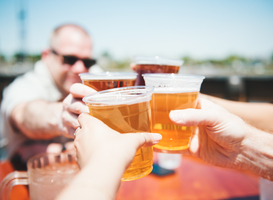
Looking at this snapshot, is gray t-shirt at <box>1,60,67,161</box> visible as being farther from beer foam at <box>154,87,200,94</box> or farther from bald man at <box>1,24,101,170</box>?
beer foam at <box>154,87,200,94</box>

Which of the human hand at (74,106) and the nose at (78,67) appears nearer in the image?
the human hand at (74,106)

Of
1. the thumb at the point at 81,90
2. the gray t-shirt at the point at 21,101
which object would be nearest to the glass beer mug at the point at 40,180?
the thumb at the point at 81,90

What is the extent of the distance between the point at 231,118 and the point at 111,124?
2.30 feet

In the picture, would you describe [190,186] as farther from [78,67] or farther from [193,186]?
[78,67]

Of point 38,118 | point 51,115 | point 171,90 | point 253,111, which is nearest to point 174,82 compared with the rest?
point 171,90

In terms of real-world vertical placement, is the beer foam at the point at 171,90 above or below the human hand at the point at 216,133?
above

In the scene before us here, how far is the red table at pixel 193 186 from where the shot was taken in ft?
4.64

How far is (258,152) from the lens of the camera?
1126 millimetres

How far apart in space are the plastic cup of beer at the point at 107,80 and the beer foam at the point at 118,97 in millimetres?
146

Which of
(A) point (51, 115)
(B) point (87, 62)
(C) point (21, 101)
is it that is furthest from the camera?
(B) point (87, 62)

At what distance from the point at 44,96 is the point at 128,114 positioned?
2.66 m

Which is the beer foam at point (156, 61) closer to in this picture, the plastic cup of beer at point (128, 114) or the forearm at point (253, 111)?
the plastic cup of beer at point (128, 114)

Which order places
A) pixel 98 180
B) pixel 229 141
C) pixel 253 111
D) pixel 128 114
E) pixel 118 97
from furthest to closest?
pixel 253 111, pixel 229 141, pixel 118 97, pixel 128 114, pixel 98 180

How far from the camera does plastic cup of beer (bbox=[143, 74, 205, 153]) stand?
2.98 ft
